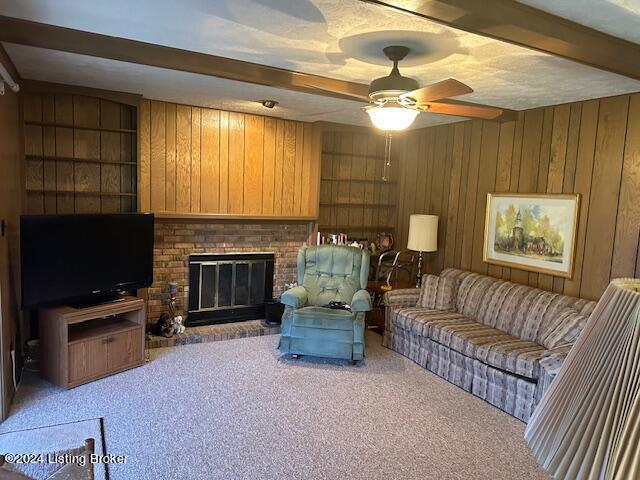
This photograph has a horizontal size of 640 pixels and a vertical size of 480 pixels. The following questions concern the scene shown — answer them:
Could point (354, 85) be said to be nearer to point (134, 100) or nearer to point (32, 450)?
point (134, 100)

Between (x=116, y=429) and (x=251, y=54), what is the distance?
266cm

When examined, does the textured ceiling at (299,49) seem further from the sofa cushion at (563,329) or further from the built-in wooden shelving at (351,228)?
the built-in wooden shelving at (351,228)

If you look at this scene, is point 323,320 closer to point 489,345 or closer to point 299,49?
point 489,345

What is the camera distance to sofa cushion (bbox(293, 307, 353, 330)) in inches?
166

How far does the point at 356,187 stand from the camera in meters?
6.14

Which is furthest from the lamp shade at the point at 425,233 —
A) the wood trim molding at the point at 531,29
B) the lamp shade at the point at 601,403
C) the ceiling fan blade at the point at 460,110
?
the lamp shade at the point at 601,403

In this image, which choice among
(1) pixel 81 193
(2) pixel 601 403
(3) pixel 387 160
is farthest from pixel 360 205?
(2) pixel 601 403

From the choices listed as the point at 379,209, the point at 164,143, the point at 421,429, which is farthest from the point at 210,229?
the point at 421,429

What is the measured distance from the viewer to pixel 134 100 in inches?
169

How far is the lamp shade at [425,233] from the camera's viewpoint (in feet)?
16.8

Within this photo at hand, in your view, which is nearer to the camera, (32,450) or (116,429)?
(32,450)

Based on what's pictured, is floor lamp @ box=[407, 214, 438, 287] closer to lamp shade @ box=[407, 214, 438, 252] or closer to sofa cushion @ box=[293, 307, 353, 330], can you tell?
lamp shade @ box=[407, 214, 438, 252]

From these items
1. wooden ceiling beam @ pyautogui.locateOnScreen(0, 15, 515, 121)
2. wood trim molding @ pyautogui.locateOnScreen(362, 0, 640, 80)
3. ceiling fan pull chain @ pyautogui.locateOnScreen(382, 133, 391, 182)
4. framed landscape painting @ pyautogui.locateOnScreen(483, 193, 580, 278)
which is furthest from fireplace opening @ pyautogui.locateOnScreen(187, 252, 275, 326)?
wood trim molding @ pyautogui.locateOnScreen(362, 0, 640, 80)

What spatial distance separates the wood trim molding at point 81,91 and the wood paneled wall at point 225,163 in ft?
0.58
